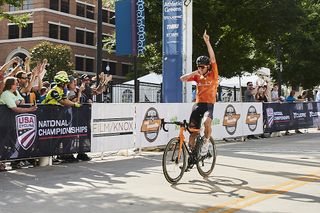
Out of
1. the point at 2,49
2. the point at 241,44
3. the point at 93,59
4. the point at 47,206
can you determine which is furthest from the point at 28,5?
the point at 47,206

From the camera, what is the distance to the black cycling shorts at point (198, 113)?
8820 millimetres

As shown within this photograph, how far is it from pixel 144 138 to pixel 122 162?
1716 millimetres

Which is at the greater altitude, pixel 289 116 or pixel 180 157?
pixel 289 116

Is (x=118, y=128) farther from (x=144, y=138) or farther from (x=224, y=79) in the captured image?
(x=224, y=79)

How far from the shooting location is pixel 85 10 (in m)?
59.2

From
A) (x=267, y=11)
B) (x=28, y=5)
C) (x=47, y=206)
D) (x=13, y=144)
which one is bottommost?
(x=47, y=206)

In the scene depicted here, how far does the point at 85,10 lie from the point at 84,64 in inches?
256

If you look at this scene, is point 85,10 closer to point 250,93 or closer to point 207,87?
point 250,93

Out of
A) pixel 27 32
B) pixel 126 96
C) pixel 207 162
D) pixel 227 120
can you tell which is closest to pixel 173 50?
pixel 227 120

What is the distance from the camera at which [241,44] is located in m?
28.9

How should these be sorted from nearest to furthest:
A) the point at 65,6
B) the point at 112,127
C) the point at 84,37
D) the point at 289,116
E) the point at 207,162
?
the point at 207,162
the point at 112,127
the point at 289,116
the point at 65,6
the point at 84,37

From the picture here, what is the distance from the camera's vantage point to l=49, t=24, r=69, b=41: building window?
179 feet

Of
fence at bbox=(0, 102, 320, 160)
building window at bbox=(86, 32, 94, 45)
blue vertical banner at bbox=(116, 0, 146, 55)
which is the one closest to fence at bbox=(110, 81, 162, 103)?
blue vertical banner at bbox=(116, 0, 146, 55)

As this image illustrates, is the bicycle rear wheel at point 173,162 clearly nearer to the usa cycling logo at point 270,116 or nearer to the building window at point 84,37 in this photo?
the usa cycling logo at point 270,116
